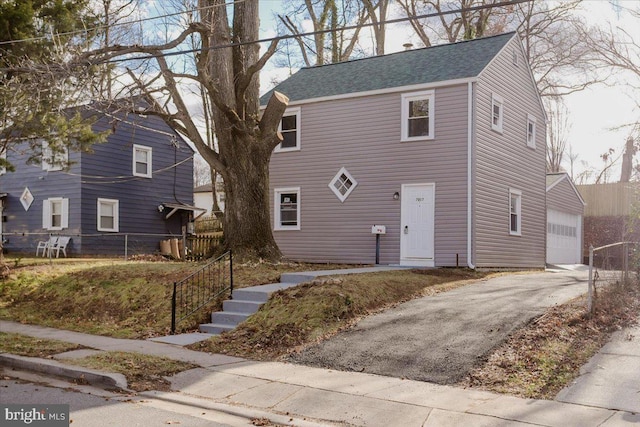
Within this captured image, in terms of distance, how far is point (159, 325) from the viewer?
12219 mm

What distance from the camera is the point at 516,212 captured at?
21359mm

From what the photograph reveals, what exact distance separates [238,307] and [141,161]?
19193mm

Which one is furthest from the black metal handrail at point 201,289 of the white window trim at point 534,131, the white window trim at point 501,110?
the white window trim at point 534,131

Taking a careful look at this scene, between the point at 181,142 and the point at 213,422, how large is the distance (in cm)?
2635

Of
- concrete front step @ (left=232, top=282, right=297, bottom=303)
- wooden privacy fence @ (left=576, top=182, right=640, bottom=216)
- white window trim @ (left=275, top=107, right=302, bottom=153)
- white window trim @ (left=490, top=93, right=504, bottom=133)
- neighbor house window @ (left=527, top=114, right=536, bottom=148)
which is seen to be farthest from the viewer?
wooden privacy fence @ (left=576, top=182, right=640, bottom=216)

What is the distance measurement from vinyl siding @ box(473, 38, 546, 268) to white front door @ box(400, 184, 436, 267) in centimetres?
134

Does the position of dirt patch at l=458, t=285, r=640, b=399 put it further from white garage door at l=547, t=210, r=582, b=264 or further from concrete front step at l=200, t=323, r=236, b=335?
white garage door at l=547, t=210, r=582, b=264

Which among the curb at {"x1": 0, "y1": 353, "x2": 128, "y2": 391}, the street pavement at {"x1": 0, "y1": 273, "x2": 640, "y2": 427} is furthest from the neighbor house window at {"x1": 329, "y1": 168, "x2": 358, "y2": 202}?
the curb at {"x1": 0, "y1": 353, "x2": 128, "y2": 391}

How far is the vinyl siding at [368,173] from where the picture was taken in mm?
18594

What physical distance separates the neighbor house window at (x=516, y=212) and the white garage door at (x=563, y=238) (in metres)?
4.59

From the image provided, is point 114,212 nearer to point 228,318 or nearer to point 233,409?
point 228,318

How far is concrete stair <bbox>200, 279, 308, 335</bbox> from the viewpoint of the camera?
1154 centimetres

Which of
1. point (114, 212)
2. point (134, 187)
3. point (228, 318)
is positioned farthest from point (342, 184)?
point (134, 187)

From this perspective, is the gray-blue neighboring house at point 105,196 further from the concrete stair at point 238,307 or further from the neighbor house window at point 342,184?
the concrete stair at point 238,307
